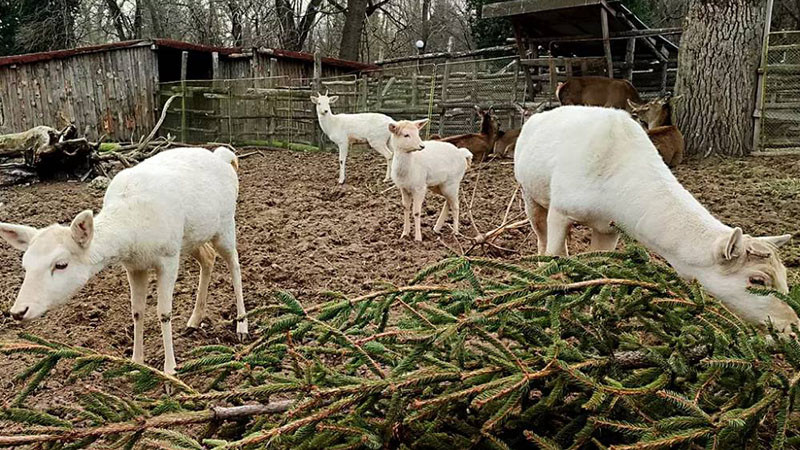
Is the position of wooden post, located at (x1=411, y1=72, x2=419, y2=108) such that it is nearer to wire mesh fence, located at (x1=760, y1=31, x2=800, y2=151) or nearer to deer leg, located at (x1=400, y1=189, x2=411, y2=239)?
wire mesh fence, located at (x1=760, y1=31, x2=800, y2=151)

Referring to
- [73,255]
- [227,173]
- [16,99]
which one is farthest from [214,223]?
[16,99]

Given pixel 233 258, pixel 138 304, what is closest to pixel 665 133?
pixel 233 258

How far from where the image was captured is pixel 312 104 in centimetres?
1842

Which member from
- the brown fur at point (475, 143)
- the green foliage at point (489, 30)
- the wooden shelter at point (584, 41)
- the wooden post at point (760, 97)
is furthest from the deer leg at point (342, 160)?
the green foliage at point (489, 30)

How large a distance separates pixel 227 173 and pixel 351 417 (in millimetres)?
3550

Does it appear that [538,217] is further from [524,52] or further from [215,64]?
[215,64]

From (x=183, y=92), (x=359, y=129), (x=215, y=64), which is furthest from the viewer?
(x=215, y=64)

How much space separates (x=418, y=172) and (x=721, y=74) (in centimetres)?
623

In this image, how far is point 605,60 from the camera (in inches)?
590

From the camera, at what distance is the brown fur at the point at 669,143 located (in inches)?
384

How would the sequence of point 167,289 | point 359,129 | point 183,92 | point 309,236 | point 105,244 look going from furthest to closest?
point 183,92, point 359,129, point 309,236, point 167,289, point 105,244

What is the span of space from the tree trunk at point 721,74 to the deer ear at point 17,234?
10.1 metres

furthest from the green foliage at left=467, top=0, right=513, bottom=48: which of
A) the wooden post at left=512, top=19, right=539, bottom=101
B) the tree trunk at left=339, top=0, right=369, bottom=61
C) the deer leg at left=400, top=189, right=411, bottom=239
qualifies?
the deer leg at left=400, top=189, right=411, bottom=239

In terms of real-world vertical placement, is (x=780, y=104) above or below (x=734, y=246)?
above
